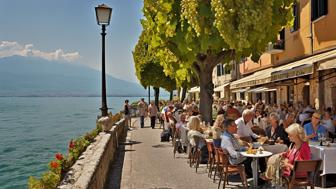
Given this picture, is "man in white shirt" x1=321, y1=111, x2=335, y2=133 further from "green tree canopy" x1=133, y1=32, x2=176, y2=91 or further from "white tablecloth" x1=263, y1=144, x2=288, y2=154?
"green tree canopy" x1=133, y1=32, x2=176, y2=91

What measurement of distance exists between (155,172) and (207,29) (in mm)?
3907

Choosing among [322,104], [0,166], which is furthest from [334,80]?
[0,166]

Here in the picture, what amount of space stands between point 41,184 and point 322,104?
15110mm

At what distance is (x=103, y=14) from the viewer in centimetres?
1212

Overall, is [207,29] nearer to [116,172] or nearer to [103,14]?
[103,14]

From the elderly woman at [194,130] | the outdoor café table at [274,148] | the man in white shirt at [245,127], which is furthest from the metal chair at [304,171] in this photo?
the elderly woman at [194,130]

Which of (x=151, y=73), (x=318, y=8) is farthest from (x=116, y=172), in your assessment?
(x=151, y=73)

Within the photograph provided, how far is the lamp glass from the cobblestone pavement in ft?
14.5

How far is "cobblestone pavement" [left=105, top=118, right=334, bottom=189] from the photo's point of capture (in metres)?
8.09

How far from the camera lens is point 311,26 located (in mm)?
17453

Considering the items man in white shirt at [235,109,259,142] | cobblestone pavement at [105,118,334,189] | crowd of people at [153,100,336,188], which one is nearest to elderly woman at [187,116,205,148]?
crowd of people at [153,100,336,188]

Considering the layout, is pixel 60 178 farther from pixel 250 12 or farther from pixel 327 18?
pixel 327 18

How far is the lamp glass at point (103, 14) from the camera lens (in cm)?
1204

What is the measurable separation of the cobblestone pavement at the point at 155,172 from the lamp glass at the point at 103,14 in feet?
14.5
